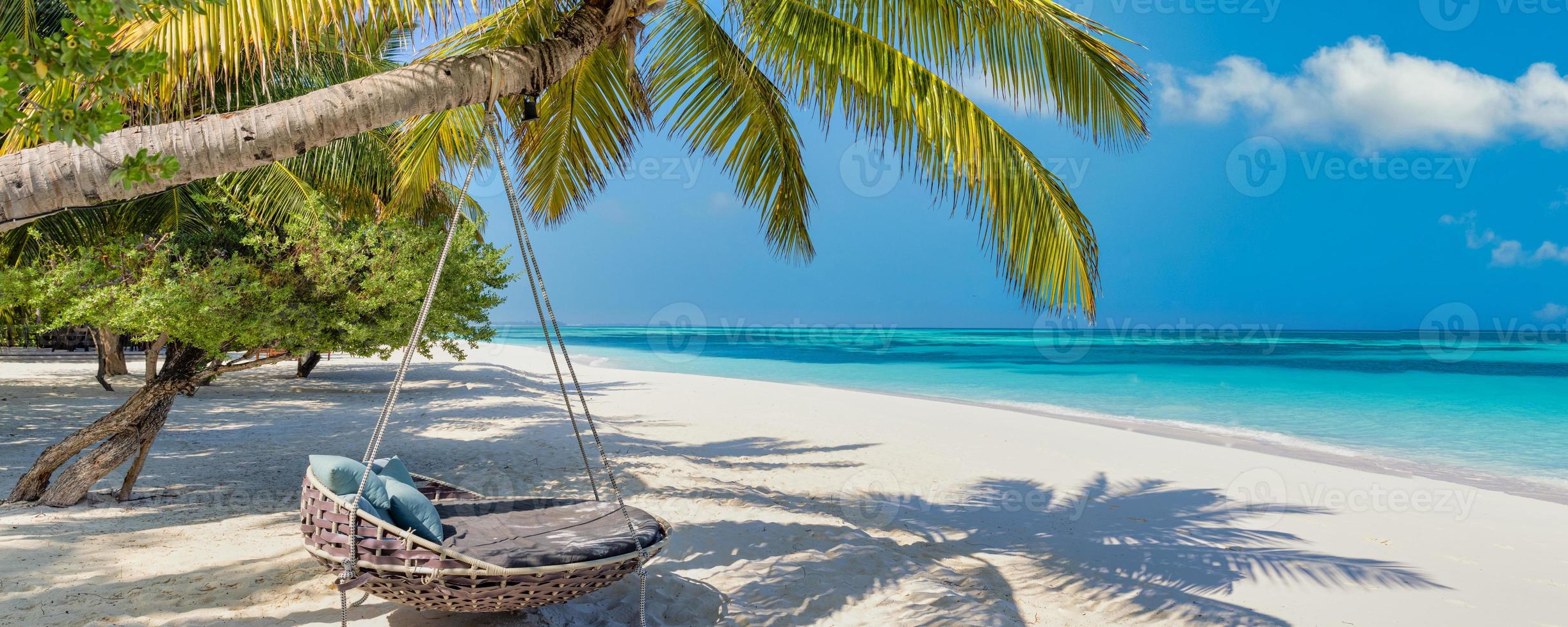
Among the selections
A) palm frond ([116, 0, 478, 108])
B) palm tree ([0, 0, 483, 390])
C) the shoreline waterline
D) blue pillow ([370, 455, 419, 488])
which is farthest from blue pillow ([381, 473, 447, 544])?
the shoreline waterline

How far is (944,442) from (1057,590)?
4.96 m

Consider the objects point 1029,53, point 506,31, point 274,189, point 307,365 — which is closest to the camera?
point 1029,53

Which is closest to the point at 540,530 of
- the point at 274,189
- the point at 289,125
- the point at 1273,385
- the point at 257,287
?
the point at 289,125

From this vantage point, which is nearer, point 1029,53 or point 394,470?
point 394,470

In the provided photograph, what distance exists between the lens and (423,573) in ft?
8.57

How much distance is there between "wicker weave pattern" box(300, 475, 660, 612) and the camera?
2.63 metres

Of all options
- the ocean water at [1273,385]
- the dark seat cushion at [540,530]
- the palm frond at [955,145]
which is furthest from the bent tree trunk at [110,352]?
the palm frond at [955,145]

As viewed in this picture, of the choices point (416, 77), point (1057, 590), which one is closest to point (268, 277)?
point (416, 77)

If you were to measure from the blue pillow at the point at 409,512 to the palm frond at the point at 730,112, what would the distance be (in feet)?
9.94

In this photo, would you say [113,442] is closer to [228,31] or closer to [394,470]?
[394,470]

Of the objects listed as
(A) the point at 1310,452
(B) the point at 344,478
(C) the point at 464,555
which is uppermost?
(B) the point at 344,478

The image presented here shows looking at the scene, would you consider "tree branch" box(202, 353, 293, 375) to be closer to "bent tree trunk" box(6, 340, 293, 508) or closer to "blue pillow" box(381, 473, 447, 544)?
"bent tree trunk" box(6, 340, 293, 508)

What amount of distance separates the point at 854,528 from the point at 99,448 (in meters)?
4.58

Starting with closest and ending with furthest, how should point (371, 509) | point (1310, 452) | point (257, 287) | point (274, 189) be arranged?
point (371, 509) → point (257, 287) → point (274, 189) → point (1310, 452)
